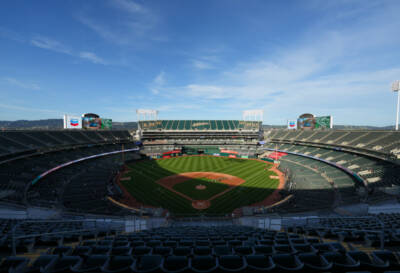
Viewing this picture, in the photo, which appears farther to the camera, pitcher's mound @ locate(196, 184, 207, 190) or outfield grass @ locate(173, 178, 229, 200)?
pitcher's mound @ locate(196, 184, 207, 190)

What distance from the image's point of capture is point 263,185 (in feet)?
118

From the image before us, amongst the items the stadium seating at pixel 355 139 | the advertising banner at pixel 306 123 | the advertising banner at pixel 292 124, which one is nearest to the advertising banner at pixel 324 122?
the advertising banner at pixel 306 123

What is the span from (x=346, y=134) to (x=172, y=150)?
2291 inches

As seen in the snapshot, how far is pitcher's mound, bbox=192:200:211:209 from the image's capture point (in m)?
27.5

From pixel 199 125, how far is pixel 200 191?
175 feet

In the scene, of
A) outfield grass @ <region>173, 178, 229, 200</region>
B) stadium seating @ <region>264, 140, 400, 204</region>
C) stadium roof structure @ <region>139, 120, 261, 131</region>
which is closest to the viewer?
stadium seating @ <region>264, 140, 400, 204</region>

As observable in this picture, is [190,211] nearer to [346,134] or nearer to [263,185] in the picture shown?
[263,185]

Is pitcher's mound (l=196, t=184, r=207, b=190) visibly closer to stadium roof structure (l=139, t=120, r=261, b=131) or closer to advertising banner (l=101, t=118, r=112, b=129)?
stadium roof structure (l=139, t=120, r=261, b=131)

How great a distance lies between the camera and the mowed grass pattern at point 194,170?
28.1m

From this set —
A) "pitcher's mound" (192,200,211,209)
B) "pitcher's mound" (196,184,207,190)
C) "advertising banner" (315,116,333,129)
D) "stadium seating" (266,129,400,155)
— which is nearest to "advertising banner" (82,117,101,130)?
"pitcher's mound" (196,184,207,190)

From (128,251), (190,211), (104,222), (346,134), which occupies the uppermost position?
(346,134)

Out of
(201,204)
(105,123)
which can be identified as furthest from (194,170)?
(105,123)

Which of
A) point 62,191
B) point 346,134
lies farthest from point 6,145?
point 346,134

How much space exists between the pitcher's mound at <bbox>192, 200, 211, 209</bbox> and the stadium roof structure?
2126 inches
